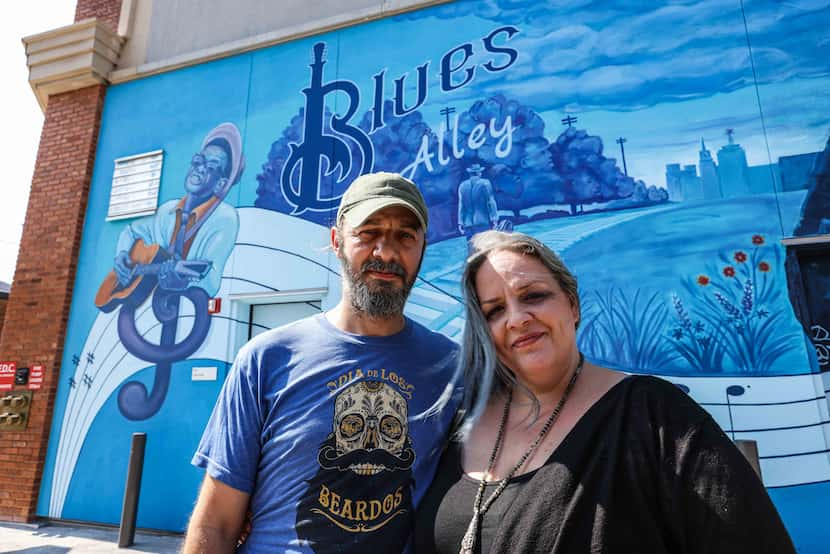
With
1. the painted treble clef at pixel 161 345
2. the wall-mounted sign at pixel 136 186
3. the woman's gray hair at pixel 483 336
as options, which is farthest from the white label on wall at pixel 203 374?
the woman's gray hair at pixel 483 336

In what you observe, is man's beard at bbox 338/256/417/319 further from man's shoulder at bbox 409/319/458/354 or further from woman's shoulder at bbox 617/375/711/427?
woman's shoulder at bbox 617/375/711/427

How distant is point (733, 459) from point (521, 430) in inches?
22.1

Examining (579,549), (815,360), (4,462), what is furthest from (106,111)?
(815,360)

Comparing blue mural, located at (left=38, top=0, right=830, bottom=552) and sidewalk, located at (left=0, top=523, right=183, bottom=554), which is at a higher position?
blue mural, located at (left=38, top=0, right=830, bottom=552)

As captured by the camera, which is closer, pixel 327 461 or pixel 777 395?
pixel 327 461

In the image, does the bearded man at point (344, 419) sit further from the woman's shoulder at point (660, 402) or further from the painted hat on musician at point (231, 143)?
the painted hat on musician at point (231, 143)

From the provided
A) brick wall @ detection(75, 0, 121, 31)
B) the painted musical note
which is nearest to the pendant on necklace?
the painted musical note

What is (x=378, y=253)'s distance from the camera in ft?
6.14

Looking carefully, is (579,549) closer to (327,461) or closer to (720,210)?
(327,461)

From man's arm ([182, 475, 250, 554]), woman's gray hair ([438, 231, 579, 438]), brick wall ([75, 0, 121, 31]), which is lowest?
man's arm ([182, 475, 250, 554])

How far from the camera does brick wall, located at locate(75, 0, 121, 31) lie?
7176 millimetres

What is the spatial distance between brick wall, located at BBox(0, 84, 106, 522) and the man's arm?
5732mm

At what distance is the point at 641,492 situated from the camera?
1166 mm

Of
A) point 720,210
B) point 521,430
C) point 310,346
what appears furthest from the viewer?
point 720,210
